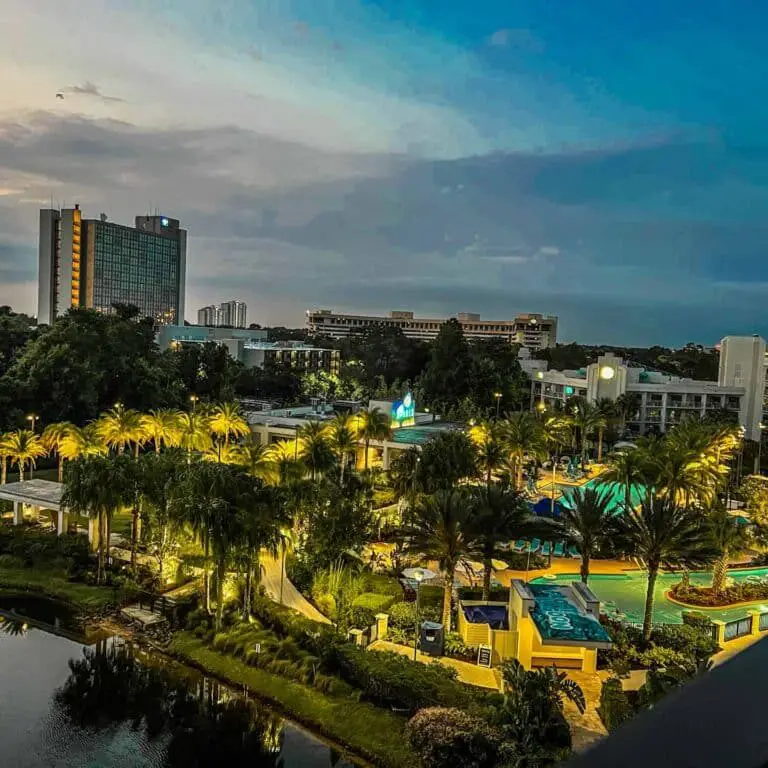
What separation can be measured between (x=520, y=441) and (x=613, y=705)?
72.1 feet

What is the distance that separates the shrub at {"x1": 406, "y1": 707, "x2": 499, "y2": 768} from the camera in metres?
13.4

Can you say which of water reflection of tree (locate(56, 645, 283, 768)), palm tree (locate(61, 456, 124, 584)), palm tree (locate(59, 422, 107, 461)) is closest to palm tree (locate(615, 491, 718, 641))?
water reflection of tree (locate(56, 645, 283, 768))

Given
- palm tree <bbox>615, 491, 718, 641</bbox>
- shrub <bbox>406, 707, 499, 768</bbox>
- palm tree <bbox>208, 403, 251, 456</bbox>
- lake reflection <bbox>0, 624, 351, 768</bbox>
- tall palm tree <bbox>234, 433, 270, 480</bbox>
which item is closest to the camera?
shrub <bbox>406, 707, 499, 768</bbox>

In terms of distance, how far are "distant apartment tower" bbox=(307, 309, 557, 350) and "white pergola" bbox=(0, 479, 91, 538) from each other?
399 feet

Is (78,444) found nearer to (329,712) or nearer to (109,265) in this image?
(329,712)

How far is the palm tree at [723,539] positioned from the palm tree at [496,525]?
16.4 feet

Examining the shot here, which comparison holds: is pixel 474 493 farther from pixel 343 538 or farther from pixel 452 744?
pixel 452 744

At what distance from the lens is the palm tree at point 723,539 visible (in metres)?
22.3

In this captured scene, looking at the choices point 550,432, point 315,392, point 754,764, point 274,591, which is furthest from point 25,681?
point 315,392

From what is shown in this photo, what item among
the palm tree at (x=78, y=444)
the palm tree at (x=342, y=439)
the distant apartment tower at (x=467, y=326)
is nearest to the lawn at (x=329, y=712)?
the palm tree at (x=78, y=444)

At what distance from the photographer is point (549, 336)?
518 ft

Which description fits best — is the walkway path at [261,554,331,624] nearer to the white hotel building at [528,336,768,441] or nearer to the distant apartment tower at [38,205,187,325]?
the white hotel building at [528,336,768,441]

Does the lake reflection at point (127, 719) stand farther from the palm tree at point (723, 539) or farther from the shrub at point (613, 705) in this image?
the palm tree at point (723, 539)

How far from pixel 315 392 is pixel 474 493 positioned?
167 feet
